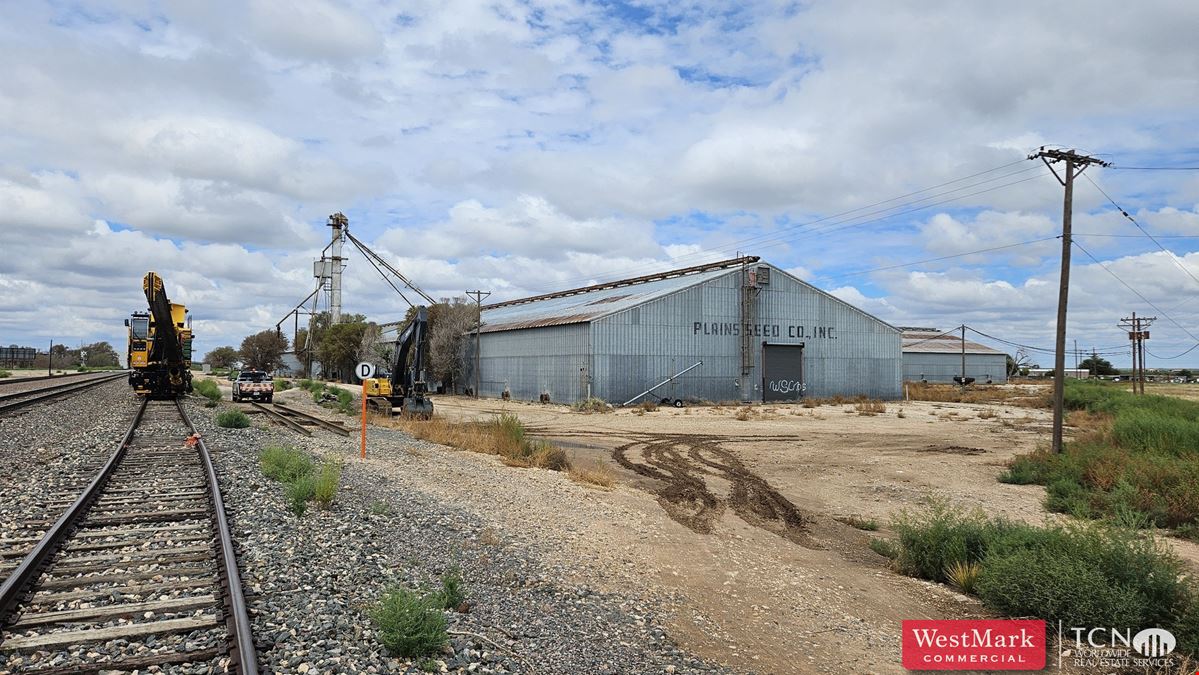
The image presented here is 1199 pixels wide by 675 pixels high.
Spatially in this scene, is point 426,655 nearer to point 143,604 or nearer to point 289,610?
point 289,610

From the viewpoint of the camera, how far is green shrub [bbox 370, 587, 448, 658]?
18.2ft

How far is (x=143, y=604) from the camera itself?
20.6 feet

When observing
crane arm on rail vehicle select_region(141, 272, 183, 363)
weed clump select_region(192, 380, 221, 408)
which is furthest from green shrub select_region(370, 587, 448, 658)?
weed clump select_region(192, 380, 221, 408)

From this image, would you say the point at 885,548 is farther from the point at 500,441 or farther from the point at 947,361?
the point at 947,361

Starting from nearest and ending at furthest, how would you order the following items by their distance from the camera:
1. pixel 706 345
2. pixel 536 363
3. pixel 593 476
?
pixel 593 476 < pixel 706 345 < pixel 536 363

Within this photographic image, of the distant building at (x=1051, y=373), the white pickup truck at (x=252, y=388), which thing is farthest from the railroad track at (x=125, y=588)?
the distant building at (x=1051, y=373)

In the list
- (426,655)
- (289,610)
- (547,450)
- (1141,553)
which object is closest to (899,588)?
(1141,553)

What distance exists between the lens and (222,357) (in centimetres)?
16638

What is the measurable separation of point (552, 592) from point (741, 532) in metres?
5.40

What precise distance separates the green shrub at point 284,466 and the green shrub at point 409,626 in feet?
22.3

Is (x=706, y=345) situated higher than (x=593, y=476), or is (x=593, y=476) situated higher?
(x=706, y=345)

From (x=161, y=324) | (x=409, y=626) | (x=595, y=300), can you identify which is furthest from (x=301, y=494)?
(x=595, y=300)

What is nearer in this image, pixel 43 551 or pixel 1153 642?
pixel 1153 642

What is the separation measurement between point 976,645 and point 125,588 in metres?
7.80
